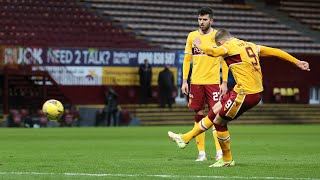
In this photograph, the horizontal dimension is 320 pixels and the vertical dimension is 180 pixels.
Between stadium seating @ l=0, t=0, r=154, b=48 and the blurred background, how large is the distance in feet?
0.14

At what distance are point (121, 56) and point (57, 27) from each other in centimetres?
318

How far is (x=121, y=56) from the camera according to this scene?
3594cm

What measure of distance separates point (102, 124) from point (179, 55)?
553cm

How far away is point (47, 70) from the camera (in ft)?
111

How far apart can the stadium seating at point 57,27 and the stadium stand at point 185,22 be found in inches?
36.1

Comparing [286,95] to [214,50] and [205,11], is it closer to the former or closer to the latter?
[205,11]

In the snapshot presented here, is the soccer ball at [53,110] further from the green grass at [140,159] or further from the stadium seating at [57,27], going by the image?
the stadium seating at [57,27]

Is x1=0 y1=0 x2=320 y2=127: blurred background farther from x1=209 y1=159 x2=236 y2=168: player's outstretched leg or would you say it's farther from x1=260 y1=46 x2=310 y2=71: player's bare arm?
x1=260 y1=46 x2=310 y2=71: player's bare arm

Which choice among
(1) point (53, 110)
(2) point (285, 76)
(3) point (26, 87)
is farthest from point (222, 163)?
(2) point (285, 76)

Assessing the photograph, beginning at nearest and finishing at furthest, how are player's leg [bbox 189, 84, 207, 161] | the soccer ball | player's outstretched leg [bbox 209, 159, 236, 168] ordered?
1. player's outstretched leg [bbox 209, 159, 236, 168]
2. player's leg [bbox 189, 84, 207, 161]
3. the soccer ball

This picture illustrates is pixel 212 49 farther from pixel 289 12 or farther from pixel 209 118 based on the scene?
pixel 289 12

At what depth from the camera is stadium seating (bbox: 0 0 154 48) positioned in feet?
117

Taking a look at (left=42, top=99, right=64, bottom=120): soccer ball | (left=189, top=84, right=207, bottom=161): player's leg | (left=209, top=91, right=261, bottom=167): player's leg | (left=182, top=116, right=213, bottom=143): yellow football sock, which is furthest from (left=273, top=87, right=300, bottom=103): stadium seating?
(left=209, top=91, right=261, bottom=167): player's leg

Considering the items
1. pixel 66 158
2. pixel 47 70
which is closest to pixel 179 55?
pixel 47 70
